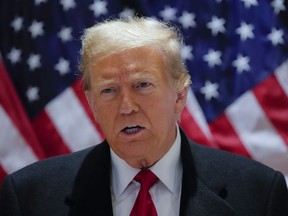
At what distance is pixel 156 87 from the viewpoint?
1.56 meters

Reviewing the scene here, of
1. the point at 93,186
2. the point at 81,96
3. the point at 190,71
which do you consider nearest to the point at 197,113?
the point at 190,71

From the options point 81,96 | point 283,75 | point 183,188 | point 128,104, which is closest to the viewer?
point 128,104

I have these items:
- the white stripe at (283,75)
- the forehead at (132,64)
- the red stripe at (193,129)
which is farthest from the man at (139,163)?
the white stripe at (283,75)

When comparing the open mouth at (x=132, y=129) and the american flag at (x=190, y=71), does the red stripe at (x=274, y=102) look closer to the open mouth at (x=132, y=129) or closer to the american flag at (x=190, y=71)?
the american flag at (x=190, y=71)

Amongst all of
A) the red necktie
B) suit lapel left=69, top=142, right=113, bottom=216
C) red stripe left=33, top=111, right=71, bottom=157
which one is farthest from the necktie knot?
red stripe left=33, top=111, right=71, bottom=157

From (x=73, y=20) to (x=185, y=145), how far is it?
0.93 metres

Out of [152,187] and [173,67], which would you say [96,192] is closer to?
[152,187]

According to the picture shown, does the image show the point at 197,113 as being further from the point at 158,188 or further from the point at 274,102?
the point at 158,188

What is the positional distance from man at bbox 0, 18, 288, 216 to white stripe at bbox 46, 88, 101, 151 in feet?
1.87

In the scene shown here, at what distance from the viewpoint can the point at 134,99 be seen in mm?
1537

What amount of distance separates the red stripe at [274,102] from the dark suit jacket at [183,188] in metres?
0.56

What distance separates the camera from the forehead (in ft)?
5.01

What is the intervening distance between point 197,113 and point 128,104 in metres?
0.81

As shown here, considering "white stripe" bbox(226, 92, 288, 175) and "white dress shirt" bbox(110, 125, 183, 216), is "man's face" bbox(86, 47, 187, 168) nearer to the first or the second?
"white dress shirt" bbox(110, 125, 183, 216)
